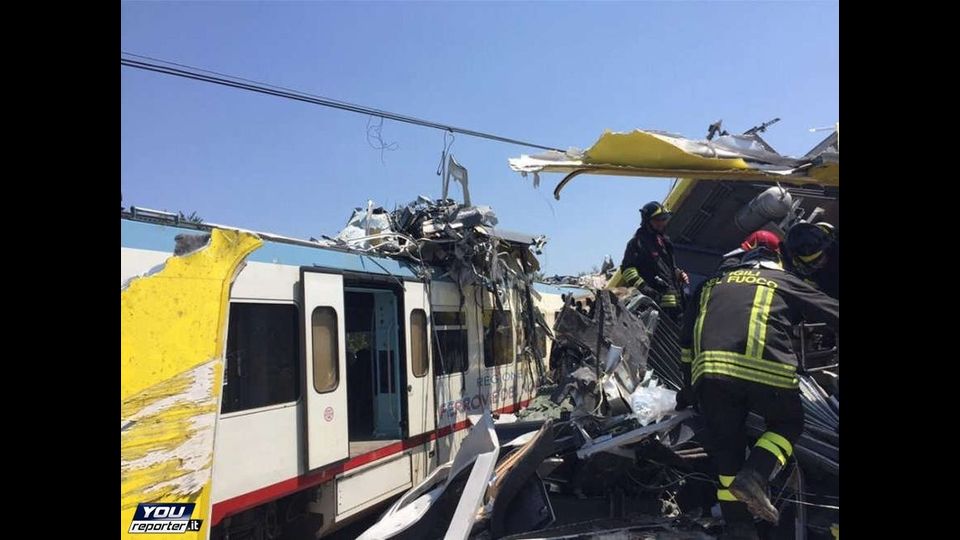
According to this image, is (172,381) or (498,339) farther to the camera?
(498,339)

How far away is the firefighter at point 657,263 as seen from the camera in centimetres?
614

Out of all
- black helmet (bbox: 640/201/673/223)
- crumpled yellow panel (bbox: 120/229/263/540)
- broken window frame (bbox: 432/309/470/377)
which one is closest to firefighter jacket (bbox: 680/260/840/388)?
black helmet (bbox: 640/201/673/223)

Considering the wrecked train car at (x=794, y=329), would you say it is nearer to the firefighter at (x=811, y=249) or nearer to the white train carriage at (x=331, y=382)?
the firefighter at (x=811, y=249)

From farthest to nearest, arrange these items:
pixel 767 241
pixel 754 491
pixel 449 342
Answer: pixel 449 342 → pixel 767 241 → pixel 754 491

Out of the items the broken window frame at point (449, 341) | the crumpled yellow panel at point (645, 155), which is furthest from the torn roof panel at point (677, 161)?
the broken window frame at point (449, 341)

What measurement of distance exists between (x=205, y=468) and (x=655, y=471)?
302cm

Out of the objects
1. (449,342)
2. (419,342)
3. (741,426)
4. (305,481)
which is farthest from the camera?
(449,342)

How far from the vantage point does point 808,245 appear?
Answer: 3.58 meters

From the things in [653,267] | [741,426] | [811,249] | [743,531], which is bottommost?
[743,531]

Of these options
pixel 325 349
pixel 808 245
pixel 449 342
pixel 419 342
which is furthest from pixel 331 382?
pixel 808 245

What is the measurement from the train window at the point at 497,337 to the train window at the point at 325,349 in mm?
3095

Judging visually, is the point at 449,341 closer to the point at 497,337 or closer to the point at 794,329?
the point at 497,337

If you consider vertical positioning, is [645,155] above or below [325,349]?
above

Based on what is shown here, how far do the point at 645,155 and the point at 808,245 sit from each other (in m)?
1.07
